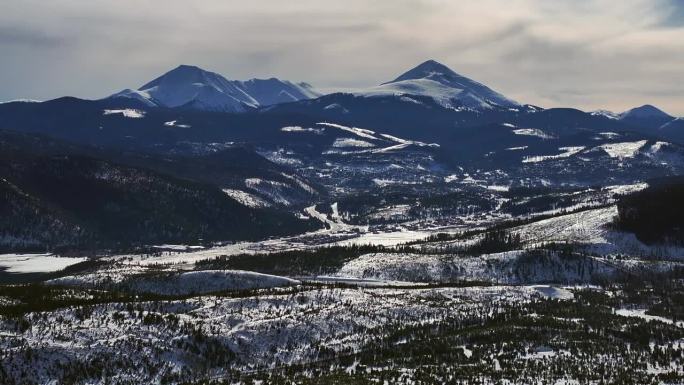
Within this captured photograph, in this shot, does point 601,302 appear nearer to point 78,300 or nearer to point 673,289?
point 673,289

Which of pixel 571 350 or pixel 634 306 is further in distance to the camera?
pixel 634 306

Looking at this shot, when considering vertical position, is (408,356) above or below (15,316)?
below

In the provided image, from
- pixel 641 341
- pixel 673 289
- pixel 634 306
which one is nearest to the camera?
pixel 641 341

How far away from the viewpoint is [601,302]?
567 ft

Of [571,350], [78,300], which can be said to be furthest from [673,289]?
[78,300]

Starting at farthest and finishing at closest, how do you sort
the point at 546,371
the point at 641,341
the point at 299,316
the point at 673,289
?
the point at 673,289
the point at 299,316
the point at 641,341
the point at 546,371

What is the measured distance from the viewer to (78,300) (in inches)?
5802

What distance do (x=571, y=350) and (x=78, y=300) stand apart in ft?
307

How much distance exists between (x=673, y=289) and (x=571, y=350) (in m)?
84.1

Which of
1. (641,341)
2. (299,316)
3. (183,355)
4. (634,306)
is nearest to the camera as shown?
(183,355)

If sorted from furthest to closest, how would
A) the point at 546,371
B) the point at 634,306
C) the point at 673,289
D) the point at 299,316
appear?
the point at 673,289 → the point at 634,306 → the point at 299,316 → the point at 546,371

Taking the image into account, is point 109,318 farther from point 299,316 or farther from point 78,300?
point 299,316

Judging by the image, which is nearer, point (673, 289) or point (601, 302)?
point (601, 302)

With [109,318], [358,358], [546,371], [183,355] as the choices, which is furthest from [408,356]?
[109,318]
